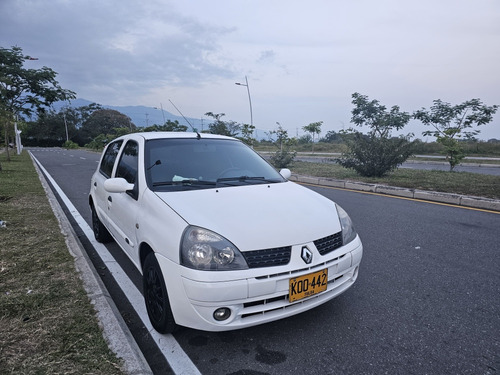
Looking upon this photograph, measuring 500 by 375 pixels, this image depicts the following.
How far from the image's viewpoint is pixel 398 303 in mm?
2760

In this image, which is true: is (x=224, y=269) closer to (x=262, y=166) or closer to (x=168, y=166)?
(x=168, y=166)

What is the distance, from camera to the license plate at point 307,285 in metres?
2.08

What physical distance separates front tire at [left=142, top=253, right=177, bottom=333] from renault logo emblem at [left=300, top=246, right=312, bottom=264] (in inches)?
37.9

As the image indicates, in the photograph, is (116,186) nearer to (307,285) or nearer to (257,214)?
(257,214)

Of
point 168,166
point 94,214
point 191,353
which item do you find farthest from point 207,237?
point 94,214

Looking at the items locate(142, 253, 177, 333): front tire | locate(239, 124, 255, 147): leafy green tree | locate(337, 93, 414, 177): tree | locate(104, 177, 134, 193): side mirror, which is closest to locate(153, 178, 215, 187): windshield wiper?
locate(104, 177, 134, 193): side mirror

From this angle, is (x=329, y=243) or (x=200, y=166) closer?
(x=329, y=243)

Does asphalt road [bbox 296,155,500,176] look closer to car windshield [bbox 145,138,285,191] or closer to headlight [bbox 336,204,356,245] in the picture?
car windshield [bbox 145,138,285,191]

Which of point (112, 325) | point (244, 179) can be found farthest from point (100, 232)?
point (244, 179)

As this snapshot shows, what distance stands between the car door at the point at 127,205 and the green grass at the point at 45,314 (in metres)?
0.54

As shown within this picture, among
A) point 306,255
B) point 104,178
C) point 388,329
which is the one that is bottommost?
point 388,329

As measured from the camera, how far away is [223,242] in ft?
6.66

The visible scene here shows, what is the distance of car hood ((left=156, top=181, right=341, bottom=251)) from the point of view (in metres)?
2.10

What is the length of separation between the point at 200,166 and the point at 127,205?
30.2 inches
